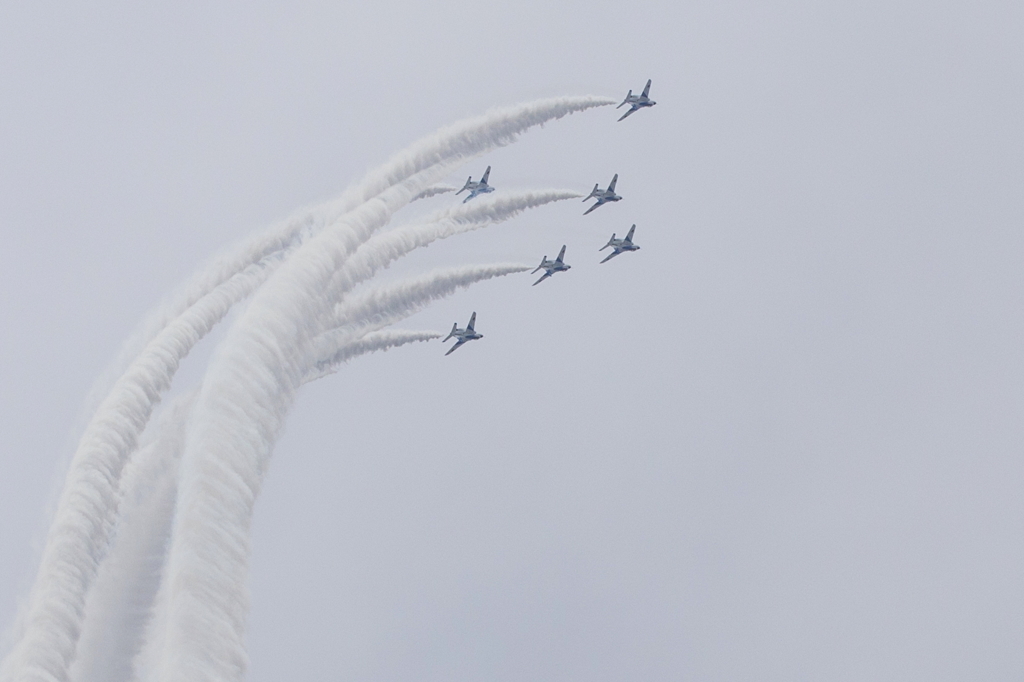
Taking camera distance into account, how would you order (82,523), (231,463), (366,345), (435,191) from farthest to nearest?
1. (435,191)
2. (366,345)
3. (82,523)
4. (231,463)

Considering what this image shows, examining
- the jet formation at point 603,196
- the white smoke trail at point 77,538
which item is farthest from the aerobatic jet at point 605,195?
the white smoke trail at point 77,538

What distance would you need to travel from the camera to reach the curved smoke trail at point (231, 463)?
4162 centimetres

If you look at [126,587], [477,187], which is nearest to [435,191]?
[477,187]

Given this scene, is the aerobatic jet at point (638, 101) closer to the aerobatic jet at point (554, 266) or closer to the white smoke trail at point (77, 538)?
the aerobatic jet at point (554, 266)

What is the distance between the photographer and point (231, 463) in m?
45.7

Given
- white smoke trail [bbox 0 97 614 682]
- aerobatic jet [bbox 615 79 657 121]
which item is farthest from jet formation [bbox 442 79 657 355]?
white smoke trail [bbox 0 97 614 682]

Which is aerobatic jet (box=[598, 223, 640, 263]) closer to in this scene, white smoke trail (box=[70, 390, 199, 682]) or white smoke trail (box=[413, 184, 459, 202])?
white smoke trail (box=[413, 184, 459, 202])

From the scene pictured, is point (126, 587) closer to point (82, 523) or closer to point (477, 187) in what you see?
point (82, 523)

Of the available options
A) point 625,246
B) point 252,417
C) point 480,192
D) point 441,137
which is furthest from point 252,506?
point 625,246

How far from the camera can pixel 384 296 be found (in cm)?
7238

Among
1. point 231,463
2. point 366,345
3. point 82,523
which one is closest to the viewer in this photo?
point 231,463

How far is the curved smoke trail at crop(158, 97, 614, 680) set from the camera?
41.6 metres

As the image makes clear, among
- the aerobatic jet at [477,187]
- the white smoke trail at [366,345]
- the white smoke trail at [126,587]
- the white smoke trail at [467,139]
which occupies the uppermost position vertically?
the aerobatic jet at [477,187]

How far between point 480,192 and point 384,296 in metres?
24.7
